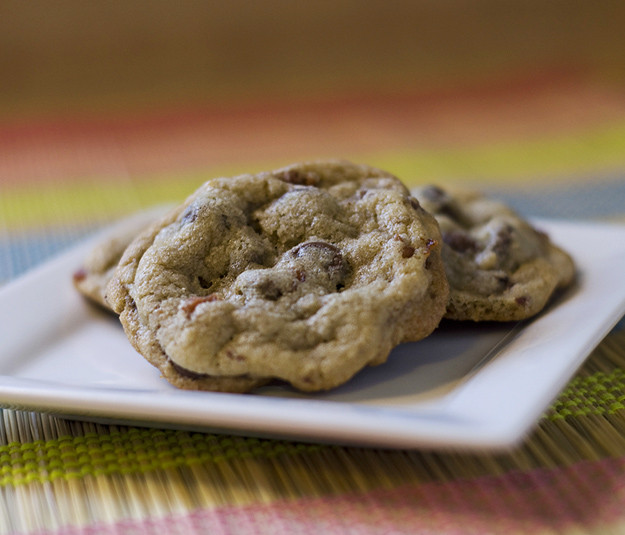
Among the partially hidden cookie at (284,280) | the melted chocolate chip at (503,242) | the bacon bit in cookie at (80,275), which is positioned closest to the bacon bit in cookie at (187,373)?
the partially hidden cookie at (284,280)

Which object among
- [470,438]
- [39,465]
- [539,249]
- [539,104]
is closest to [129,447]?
[39,465]

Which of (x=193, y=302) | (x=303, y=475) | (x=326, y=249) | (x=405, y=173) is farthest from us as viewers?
(x=405, y=173)

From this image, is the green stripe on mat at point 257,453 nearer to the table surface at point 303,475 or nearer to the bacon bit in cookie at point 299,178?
the table surface at point 303,475

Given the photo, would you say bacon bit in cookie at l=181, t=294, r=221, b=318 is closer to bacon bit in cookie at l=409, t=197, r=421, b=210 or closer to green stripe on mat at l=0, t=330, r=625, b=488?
green stripe on mat at l=0, t=330, r=625, b=488

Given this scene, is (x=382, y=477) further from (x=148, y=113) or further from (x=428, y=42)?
(x=428, y=42)

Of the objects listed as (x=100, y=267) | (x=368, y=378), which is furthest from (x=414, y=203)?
(x=100, y=267)

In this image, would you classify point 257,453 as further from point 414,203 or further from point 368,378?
point 414,203

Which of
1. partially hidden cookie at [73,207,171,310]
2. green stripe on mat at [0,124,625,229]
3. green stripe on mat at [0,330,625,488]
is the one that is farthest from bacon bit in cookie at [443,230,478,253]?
green stripe on mat at [0,124,625,229]
